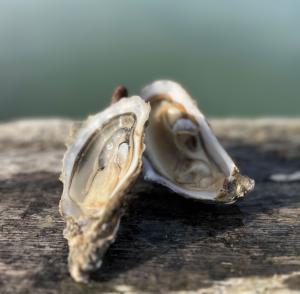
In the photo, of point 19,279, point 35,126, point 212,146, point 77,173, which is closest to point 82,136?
point 77,173

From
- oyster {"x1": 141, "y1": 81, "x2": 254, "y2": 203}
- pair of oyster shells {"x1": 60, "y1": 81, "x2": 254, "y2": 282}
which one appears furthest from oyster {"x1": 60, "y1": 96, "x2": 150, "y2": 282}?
oyster {"x1": 141, "y1": 81, "x2": 254, "y2": 203}

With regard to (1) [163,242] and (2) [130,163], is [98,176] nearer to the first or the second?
(2) [130,163]

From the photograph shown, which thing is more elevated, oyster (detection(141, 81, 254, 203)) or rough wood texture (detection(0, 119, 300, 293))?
oyster (detection(141, 81, 254, 203))

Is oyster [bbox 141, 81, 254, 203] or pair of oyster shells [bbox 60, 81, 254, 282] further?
oyster [bbox 141, 81, 254, 203]

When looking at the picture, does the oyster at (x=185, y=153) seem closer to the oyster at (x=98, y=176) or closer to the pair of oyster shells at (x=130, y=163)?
the pair of oyster shells at (x=130, y=163)

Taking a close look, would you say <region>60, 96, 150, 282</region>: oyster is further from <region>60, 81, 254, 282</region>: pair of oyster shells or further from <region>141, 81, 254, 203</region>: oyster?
<region>141, 81, 254, 203</region>: oyster

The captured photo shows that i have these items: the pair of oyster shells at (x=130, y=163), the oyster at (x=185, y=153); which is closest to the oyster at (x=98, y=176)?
the pair of oyster shells at (x=130, y=163)

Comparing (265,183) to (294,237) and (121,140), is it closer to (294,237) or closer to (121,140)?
(294,237)
